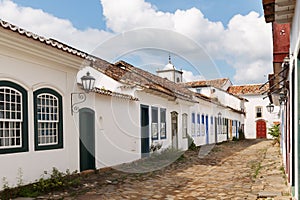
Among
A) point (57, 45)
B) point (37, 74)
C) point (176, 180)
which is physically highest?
point (57, 45)

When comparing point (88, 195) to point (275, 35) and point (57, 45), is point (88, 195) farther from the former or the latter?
point (275, 35)

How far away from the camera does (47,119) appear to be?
9.43 metres

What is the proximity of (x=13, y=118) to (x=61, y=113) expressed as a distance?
1814 millimetres

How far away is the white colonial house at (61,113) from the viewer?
8047 millimetres

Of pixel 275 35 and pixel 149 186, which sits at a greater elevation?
pixel 275 35

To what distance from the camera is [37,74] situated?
9.01 m

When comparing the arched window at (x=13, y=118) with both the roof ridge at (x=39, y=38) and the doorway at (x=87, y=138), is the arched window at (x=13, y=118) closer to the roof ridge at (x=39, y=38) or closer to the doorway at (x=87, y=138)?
the roof ridge at (x=39, y=38)

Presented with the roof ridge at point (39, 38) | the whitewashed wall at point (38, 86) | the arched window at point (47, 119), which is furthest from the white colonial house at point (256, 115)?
the roof ridge at point (39, 38)

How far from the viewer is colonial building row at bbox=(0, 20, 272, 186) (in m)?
8.05

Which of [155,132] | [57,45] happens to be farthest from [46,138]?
[155,132]

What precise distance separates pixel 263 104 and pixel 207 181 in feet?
124

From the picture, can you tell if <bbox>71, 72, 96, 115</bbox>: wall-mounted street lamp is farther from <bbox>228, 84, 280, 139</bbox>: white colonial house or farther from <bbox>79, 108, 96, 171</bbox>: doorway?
<bbox>228, 84, 280, 139</bbox>: white colonial house

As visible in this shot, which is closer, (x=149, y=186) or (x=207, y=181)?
(x=149, y=186)

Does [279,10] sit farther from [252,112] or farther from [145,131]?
[252,112]
